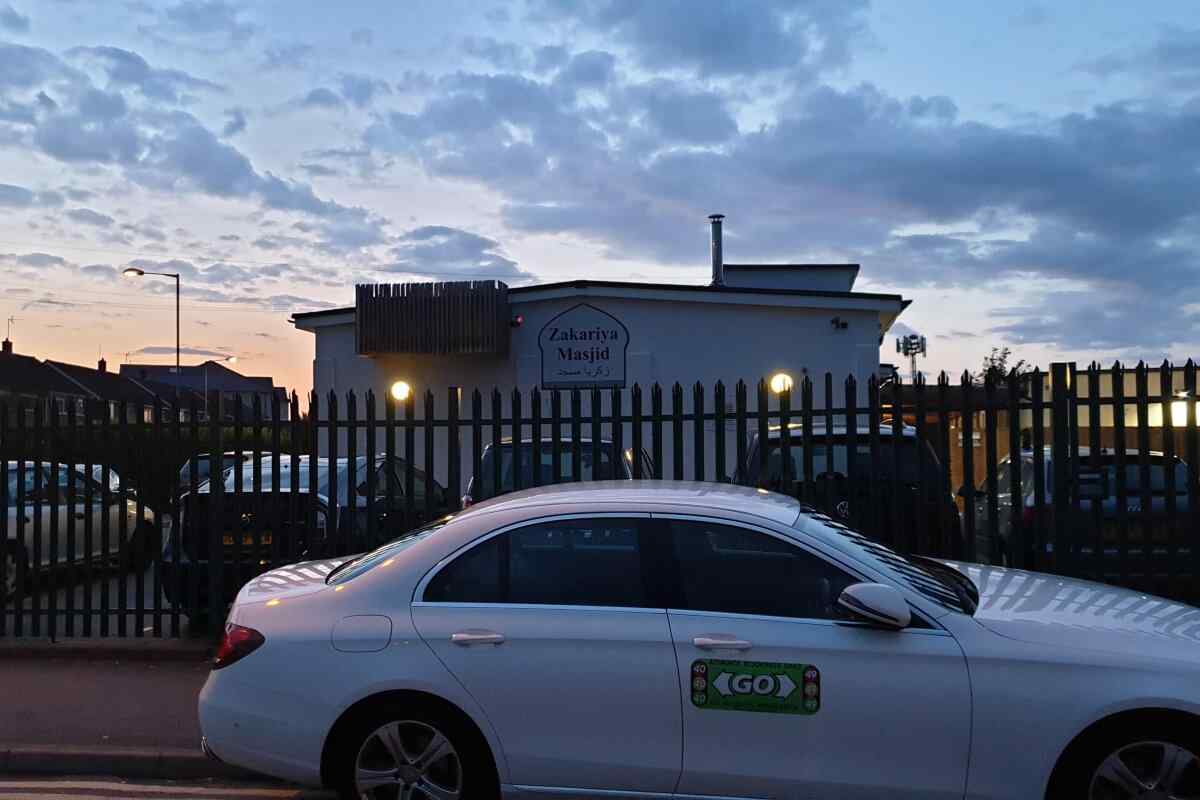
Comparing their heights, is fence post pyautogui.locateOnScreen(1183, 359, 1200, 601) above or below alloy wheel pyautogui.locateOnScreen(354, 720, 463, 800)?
above

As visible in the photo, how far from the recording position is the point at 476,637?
4.43 m

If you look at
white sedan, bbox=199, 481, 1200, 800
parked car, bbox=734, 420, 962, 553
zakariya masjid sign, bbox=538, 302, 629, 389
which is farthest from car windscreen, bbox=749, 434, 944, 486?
zakariya masjid sign, bbox=538, 302, 629, 389

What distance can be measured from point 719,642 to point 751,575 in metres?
0.35

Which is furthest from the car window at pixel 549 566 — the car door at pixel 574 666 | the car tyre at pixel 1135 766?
the car tyre at pixel 1135 766

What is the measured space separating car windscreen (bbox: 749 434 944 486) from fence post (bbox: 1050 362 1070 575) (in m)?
0.80

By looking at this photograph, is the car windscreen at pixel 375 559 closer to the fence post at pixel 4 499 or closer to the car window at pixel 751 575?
the car window at pixel 751 575

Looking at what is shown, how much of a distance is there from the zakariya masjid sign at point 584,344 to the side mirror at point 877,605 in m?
14.7

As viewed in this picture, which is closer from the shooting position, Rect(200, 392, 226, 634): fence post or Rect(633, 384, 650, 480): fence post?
Rect(633, 384, 650, 480): fence post

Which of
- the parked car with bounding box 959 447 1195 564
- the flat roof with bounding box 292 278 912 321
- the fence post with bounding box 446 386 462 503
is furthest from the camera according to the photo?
the flat roof with bounding box 292 278 912 321

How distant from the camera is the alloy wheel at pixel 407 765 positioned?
14.5 feet

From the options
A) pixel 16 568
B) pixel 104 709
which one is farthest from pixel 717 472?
pixel 16 568

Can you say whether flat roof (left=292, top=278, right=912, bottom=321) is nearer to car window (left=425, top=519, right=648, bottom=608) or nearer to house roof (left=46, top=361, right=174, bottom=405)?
car window (left=425, top=519, right=648, bottom=608)

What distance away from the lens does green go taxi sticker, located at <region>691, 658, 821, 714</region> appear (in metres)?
4.21

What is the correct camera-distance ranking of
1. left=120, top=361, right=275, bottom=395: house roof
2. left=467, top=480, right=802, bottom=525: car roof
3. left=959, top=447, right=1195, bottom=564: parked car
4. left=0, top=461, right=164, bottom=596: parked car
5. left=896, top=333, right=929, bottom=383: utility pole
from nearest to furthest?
left=467, top=480, right=802, bottom=525: car roof, left=959, top=447, right=1195, bottom=564: parked car, left=0, top=461, right=164, bottom=596: parked car, left=896, top=333, right=929, bottom=383: utility pole, left=120, top=361, right=275, bottom=395: house roof
